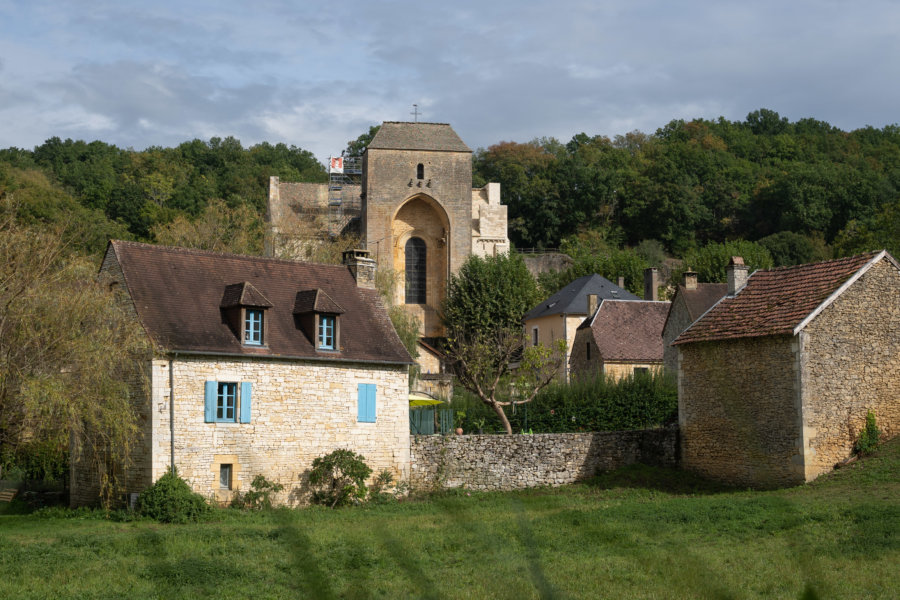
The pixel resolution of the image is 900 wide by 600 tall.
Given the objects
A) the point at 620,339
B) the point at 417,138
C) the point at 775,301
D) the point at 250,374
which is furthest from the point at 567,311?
the point at 250,374

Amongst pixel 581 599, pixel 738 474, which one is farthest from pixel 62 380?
pixel 738 474

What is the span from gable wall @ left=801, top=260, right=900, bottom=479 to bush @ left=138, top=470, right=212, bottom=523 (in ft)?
45.7

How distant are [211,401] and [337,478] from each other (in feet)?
12.9

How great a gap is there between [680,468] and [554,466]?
137 inches

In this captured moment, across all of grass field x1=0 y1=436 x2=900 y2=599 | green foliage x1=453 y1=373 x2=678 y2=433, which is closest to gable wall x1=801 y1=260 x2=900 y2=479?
grass field x1=0 y1=436 x2=900 y2=599

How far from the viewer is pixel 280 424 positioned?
81.8 feet

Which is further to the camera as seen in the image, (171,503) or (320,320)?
(320,320)

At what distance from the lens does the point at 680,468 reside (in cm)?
2753

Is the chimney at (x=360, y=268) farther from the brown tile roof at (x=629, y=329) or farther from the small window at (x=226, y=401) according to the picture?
the brown tile roof at (x=629, y=329)

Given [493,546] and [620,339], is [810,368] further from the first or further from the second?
[620,339]

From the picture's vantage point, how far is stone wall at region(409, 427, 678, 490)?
90.1 feet

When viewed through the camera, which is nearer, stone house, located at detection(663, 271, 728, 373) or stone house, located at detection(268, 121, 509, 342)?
stone house, located at detection(663, 271, 728, 373)

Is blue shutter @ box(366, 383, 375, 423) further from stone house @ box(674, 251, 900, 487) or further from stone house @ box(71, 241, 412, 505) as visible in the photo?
stone house @ box(674, 251, 900, 487)

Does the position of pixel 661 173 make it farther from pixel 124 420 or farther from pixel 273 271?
pixel 124 420
